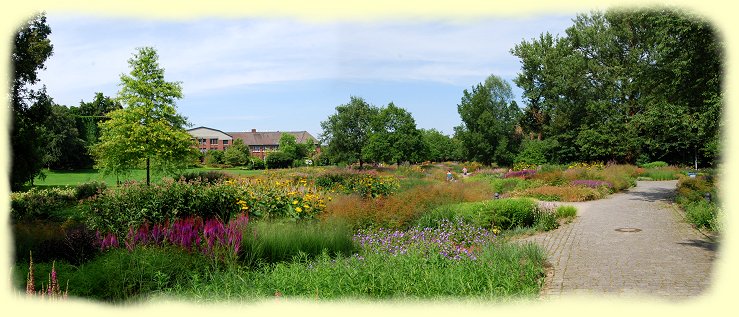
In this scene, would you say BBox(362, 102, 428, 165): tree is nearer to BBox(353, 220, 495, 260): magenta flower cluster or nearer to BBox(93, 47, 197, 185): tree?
BBox(93, 47, 197, 185): tree

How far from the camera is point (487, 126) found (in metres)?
49.3

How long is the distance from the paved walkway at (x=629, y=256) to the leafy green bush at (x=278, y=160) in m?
60.2

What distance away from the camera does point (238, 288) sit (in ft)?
19.6

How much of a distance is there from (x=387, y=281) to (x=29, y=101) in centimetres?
1690

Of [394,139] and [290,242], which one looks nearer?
[290,242]

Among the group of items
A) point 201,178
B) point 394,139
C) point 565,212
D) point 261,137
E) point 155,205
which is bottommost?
point 565,212

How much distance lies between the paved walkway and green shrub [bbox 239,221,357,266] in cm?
358

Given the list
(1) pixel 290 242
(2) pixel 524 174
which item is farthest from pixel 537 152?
(1) pixel 290 242

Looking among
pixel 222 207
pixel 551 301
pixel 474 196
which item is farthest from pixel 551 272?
pixel 474 196

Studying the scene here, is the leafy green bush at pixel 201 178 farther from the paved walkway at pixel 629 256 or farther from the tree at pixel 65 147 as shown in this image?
the tree at pixel 65 147

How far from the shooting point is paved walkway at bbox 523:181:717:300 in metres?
6.07

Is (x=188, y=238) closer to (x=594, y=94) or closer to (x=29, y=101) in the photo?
(x=29, y=101)

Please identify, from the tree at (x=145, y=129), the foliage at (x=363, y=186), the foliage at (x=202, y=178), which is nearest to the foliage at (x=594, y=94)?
the foliage at (x=363, y=186)

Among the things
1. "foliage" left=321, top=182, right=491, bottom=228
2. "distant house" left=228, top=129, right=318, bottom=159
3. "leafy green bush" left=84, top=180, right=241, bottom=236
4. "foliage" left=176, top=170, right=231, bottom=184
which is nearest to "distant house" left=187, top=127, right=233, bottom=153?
"distant house" left=228, top=129, right=318, bottom=159
